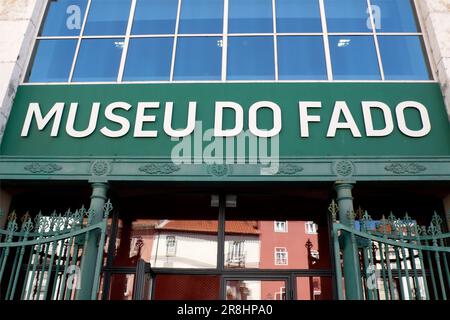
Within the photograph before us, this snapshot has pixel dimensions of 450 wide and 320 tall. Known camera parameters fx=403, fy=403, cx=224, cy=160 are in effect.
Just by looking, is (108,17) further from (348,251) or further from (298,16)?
(348,251)

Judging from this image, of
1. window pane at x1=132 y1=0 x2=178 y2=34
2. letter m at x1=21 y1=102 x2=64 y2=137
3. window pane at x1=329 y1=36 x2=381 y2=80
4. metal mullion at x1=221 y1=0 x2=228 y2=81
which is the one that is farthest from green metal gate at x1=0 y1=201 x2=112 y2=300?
window pane at x1=329 y1=36 x2=381 y2=80

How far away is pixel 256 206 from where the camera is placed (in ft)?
24.0

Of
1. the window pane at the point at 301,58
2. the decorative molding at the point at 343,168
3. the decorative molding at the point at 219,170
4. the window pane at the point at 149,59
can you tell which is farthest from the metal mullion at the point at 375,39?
the window pane at the point at 149,59

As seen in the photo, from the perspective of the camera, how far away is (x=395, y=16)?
325 inches

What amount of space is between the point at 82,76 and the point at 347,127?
5.00 metres

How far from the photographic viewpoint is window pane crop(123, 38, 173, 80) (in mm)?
7668

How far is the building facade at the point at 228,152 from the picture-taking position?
21.4 feet

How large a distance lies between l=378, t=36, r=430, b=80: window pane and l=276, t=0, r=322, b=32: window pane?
53.2 inches

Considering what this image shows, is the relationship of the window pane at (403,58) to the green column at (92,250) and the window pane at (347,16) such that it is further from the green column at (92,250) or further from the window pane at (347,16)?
the green column at (92,250)

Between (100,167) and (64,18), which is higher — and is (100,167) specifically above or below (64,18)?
below

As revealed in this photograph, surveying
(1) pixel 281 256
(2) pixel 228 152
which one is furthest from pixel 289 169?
(1) pixel 281 256

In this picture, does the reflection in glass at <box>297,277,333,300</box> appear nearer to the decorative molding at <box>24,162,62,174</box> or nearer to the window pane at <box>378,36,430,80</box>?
the window pane at <box>378,36,430,80</box>

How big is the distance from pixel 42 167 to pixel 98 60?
2.47 meters

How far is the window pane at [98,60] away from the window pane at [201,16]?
139 centimetres
